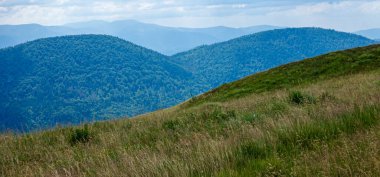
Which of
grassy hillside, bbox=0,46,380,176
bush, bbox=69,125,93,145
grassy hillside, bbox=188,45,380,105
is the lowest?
grassy hillside, bbox=188,45,380,105

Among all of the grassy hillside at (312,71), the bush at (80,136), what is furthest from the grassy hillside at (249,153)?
the grassy hillside at (312,71)

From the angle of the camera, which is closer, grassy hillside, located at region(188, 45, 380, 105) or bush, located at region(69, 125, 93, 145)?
bush, located at region(69, 125, 93, 145)

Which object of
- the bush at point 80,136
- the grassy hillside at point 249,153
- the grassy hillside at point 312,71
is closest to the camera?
the grassy hillside at point 249,153

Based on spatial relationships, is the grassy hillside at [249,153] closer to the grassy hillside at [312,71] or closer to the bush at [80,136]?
the bush at [80,136]

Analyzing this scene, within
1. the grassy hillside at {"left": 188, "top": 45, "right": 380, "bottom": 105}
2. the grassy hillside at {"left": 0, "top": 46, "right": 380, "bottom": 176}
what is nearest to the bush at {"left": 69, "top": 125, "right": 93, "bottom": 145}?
the grassy hillside at {"left": 0, "top": 46, "right": 380, "bottom": 176}

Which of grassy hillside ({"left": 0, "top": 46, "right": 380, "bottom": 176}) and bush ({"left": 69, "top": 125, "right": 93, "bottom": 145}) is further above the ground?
grassy hillside ({"left": 0, "top": 46, "right": 380, "bottom": 176})

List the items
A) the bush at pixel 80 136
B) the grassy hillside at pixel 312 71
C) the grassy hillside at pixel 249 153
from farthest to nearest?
the grassy hillside at pixel 312 71
the bush at pixel 80 136
the grassy hillside at pixel 249 153

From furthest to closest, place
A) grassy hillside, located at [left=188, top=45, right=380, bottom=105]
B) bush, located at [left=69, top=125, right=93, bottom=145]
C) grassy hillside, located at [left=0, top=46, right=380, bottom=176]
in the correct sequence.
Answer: grassy hillside, located at [left=188, top=45, right=380, bottom=105] → bush, located at [left=69, top=125, right=93, bottom=145] → grassy hillside, located at [left=0, top=46, right=380, bottom=176]

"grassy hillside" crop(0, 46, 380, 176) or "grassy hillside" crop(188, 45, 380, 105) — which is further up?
"grassy hillside" crop(0, 46, 380, 176)

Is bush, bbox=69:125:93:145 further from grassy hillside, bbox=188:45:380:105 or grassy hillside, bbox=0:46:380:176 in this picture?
grassy hillside, bbox=188:45:380:105

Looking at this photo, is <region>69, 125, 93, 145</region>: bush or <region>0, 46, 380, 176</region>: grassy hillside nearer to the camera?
<region>0, 46, 380, 176</region>: grassy hillside

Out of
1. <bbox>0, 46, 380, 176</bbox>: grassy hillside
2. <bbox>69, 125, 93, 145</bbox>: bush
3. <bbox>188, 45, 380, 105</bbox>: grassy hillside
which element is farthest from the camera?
<bbox>188, 45, 380, 105</bbox>: grassy hillside

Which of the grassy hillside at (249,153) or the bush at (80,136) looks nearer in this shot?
the grassy hillside at (249,153)

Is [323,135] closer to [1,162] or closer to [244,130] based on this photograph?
[244,130]
